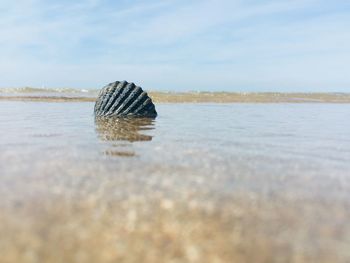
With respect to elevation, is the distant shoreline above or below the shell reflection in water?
above

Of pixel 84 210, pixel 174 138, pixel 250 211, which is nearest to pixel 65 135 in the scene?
pixel 174 138

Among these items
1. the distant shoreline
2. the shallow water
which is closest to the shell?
the shallow water

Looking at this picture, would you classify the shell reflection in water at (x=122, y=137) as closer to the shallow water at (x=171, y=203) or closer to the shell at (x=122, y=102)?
the shallow water at (x=171, y=203)

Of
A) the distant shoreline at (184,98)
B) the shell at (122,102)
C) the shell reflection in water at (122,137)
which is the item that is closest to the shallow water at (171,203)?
the shell reflection in water at (122,137)

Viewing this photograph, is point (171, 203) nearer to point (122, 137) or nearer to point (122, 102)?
point (122, 137)

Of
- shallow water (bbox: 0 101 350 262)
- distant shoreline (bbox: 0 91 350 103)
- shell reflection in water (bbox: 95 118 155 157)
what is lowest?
shallow water (bbox: 0 101 350 262)

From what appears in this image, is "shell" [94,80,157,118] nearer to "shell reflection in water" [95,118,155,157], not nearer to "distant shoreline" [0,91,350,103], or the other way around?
"shell reflection in water" [95,118,155,157]

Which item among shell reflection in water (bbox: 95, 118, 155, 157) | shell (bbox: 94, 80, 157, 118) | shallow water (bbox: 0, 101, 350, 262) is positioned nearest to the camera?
shallow water (bbox: 0, 101, 350, 262)
